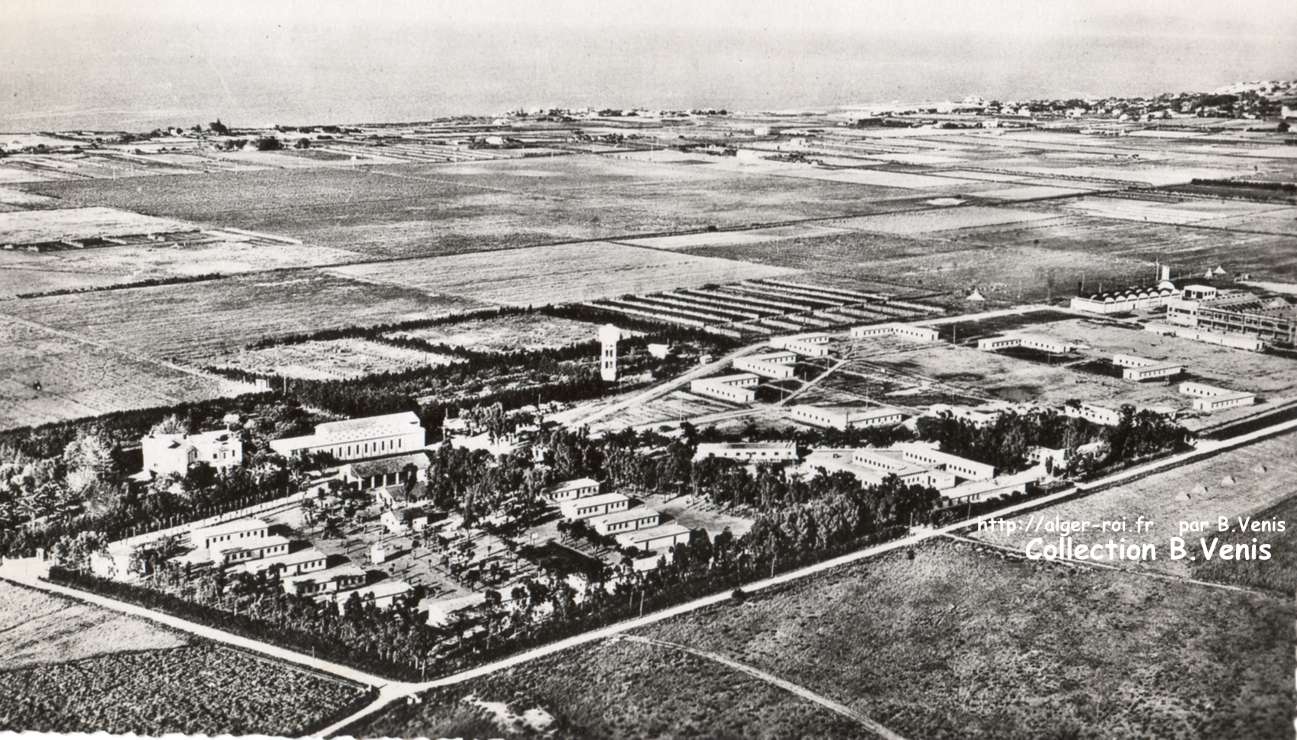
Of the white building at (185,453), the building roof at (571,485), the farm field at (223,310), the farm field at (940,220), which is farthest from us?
the farm field at (940,220)

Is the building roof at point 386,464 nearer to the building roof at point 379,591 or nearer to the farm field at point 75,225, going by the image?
the building roof at point 379,591

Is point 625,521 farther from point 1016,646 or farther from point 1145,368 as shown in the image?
point 1145,368

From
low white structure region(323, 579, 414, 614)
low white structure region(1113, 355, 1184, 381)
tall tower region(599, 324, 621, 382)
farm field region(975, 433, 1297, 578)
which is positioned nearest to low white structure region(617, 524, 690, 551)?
low white structure region(323, 579, 414, 614)

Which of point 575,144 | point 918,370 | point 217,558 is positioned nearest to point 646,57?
point 918,370

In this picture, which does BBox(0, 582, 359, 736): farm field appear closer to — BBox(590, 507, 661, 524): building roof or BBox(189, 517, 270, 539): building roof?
BBox(189, 517, 270, 539): building roof

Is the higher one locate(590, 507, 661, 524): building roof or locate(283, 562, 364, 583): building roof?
locate(590, 507, 661, 524): building roof

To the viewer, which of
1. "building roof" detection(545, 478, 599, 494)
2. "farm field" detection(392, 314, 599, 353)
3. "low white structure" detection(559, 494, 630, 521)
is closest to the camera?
"low white structure" detection(559, 494, 630, 521)

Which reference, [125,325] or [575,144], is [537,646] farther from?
[575,144]

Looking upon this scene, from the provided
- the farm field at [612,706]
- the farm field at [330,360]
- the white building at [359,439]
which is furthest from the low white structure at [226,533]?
the farm field at [330,360]
